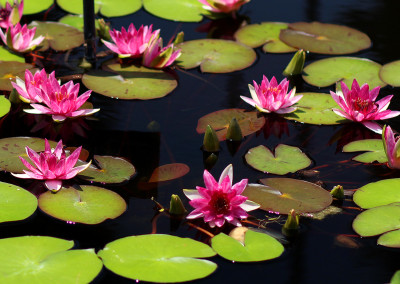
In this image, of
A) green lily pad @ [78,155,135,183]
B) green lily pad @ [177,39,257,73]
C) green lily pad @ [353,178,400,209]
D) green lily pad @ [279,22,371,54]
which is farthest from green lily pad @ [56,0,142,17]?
green lily pad @ [353,178,400,209]

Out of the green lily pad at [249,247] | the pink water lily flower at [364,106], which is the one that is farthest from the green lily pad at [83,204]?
the pink water lily flower at [364,106]

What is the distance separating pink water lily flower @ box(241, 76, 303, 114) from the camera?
118 inches

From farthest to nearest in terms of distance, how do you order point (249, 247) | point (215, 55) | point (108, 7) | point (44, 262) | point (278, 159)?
point (108, 7)
point (215, 55)
point (278, 159)
point (249, 247)
point (44, 262)

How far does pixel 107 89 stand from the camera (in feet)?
10.4

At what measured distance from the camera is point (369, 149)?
277 centimetres

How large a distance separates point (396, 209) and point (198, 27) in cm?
200

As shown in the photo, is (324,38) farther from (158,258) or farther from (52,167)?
(158,258)

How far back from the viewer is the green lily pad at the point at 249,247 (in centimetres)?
211

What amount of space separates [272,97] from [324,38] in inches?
38.2

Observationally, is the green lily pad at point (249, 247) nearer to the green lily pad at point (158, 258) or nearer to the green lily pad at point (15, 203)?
the green lily pad at point (158, 258)

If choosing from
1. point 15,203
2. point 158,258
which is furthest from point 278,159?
point 15,203

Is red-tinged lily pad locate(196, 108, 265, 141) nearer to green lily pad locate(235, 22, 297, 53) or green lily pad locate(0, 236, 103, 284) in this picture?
green lily pad locate(235, 22, 297, 53)

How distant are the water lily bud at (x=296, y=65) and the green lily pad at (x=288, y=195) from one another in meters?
1.02

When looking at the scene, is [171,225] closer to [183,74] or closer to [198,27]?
[183,74]
